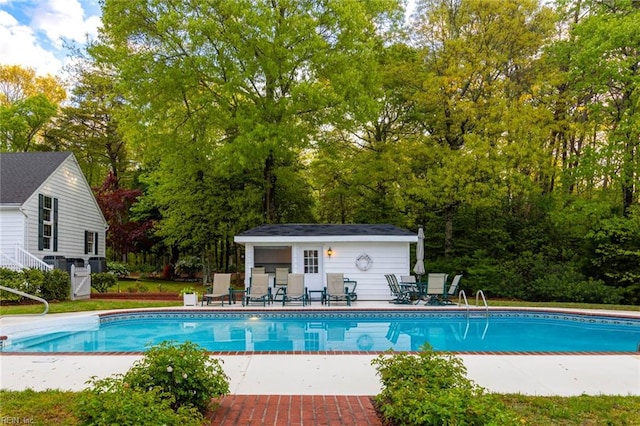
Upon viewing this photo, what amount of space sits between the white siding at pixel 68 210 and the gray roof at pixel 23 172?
21 cm

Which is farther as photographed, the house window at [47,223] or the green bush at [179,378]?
the house window at [47,223]

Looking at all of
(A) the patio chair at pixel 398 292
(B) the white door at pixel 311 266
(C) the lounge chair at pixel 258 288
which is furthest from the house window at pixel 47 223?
(A) the patio chair at pixel 398 292

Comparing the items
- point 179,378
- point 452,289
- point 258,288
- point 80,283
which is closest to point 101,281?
point 80,283

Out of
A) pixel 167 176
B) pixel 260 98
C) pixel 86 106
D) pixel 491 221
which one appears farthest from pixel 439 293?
pixel 86 106

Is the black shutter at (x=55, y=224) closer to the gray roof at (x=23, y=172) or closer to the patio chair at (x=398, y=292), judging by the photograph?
the gray roof at (x=23, y=172)

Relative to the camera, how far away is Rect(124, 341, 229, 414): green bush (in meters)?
3.79

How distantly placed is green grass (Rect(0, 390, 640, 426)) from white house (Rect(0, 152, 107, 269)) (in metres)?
11.5

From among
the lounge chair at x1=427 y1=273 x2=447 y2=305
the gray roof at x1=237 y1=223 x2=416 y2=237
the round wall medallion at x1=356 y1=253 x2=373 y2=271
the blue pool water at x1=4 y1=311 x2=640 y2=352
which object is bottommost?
the blue pool water at x1=4 y1=311 x2=640 y2=352

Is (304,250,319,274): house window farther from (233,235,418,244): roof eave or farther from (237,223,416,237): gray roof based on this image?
(237,223,416,237): gray roof

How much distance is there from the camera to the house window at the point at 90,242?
20891 millimetres

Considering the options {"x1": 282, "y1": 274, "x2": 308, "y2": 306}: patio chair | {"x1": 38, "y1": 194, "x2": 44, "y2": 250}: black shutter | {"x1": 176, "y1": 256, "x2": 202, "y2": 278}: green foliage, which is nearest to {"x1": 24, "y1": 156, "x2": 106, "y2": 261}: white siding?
{"x1": 38, "y1": 194, "x2": 44, "y2": 250}: black shutter

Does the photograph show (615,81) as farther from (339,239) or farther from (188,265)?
(188,265)

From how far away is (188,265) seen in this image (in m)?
24.0

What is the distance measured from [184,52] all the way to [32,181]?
7586 mm
